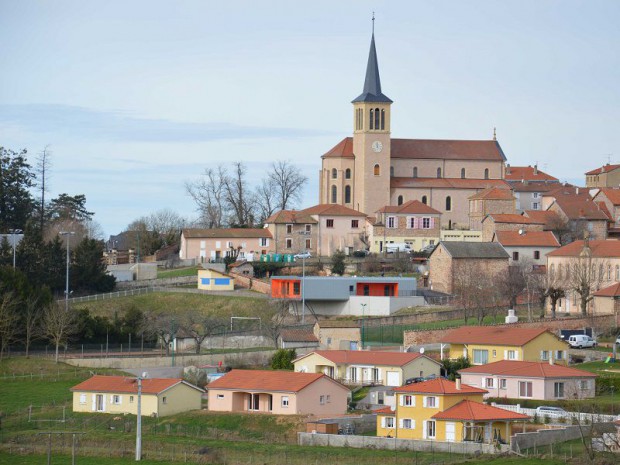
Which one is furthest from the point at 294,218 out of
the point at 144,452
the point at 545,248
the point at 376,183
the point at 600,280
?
the point at 144,452

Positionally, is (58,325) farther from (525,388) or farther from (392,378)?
(525,388)

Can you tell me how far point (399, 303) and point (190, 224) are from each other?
4356 centimetres

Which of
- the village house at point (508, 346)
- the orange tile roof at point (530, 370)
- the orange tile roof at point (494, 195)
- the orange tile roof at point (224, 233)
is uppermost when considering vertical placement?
the orange tile roof at point (494, 195)

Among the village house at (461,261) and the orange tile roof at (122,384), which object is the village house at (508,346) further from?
the village house at (461,261)

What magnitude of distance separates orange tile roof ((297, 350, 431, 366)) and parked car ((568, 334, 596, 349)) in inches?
356

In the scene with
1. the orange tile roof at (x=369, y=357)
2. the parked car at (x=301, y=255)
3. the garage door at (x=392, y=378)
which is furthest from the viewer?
the parked car at (x=301, y=255)

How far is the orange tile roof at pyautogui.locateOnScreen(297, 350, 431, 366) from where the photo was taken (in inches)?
2189

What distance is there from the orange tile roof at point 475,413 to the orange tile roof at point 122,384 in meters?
10.7

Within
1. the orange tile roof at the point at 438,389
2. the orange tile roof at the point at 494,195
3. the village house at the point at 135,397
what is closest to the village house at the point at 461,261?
the orange tile roof at the point at 494,195

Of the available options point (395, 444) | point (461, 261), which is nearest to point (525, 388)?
point (395, 444)

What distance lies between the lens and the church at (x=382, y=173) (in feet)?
323

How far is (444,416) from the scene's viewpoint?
148 feet

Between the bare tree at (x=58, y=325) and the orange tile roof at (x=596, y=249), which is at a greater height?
the orange tile roof at (x=596, y=249)

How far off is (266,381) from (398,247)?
38739 mm
